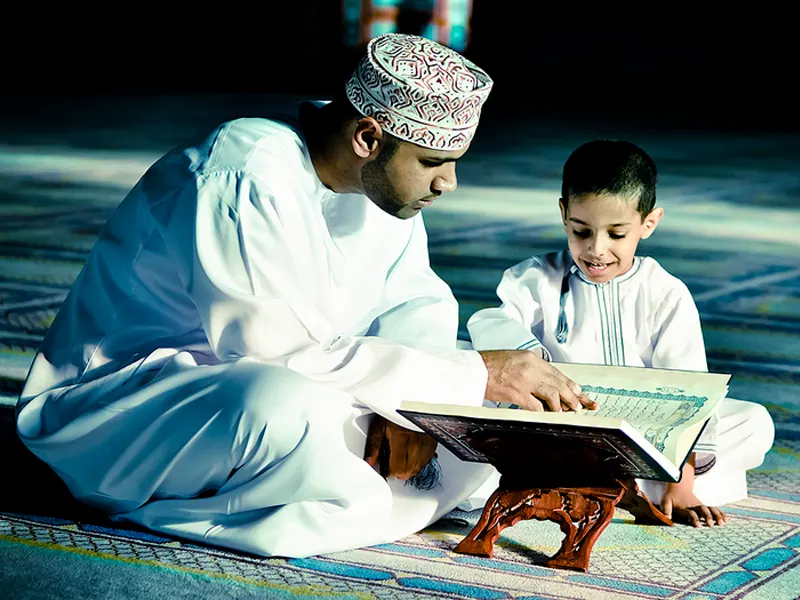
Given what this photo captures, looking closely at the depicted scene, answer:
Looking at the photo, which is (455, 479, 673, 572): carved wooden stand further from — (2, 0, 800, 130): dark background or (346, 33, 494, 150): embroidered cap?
(2, 0, 800, 130): dark background

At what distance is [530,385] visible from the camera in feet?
8.19

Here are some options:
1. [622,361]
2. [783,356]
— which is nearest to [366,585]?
[622,361]

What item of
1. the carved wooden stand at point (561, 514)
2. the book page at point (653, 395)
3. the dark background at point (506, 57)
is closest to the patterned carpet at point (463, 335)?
the carved wooden stand at point (561, 514)

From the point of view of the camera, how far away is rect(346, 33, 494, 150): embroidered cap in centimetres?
251

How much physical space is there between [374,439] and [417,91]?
2.10 feet

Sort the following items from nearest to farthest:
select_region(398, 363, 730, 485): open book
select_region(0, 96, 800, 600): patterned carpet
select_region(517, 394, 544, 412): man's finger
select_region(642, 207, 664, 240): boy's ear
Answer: select_region(398, 363, 730, 485): open book
select_region(0, 96, 800, 600): patterned carpet
select_region(517, 394, 544, 412): man's finger
select_region(642, 207, 664, 240): boy's ear

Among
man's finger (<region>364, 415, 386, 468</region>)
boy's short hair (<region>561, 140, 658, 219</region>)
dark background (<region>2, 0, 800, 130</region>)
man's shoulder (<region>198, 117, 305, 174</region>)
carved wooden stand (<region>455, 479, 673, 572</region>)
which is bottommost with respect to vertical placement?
dark background (<region>2, 0, 800, 130</region>)

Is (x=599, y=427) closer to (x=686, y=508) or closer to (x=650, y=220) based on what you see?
(x=686, y=508)

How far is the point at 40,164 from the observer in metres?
Answer: 8.80

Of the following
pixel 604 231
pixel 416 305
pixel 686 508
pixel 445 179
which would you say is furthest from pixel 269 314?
pixel 686 508

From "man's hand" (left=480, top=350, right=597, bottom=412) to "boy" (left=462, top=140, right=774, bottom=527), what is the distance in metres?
0.38

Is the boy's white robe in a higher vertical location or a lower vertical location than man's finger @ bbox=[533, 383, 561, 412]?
lower

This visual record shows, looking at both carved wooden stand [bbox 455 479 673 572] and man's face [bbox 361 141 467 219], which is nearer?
carved wooden stand [bbox 455 479 673 572]

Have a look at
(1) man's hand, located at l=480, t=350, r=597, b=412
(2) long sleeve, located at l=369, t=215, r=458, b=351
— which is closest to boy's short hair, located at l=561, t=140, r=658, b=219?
(2) long sleeve, located at l=369, t=215, r=458, b=351
